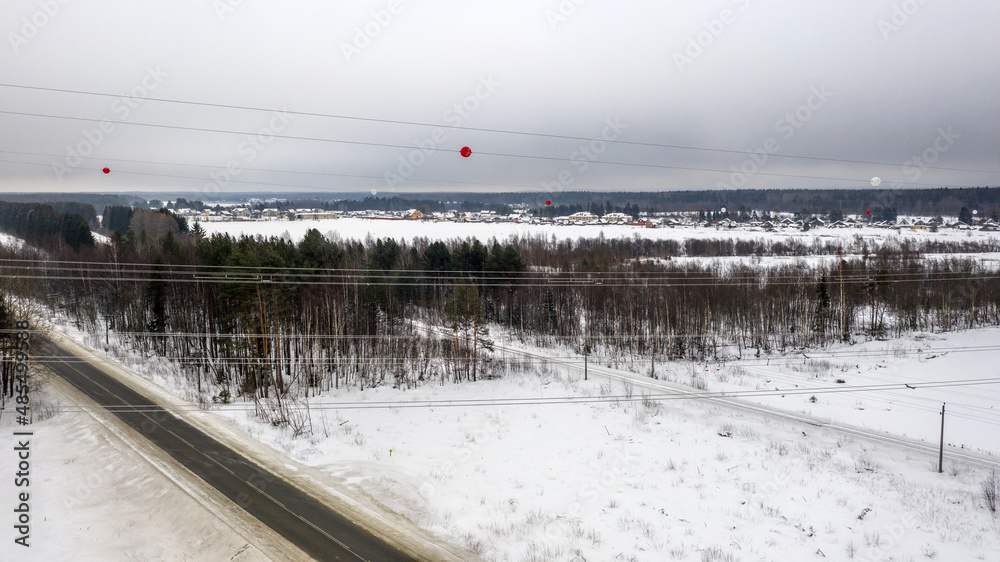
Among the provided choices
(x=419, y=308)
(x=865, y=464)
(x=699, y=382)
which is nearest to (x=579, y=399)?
(x=699, y=382)

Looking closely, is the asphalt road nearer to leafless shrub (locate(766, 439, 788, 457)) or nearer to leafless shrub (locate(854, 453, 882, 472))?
leafless shrub (locate(766, 439, 788, 457))

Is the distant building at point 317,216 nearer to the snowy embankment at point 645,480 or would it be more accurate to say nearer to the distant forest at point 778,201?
the distant forest at point 778,201

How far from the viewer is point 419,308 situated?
209 feet

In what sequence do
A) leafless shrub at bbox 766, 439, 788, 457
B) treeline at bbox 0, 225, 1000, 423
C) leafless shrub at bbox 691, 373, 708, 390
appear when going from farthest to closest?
treeline at bbox 0, 225, 1000, 423 < leafless shrub at bbox 691, 373, 708, 390 < leafless shrub at bbox 766, 439, 788, 457

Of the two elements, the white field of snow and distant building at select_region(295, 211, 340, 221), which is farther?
distant building at select_region(295, 211, 340, 221)

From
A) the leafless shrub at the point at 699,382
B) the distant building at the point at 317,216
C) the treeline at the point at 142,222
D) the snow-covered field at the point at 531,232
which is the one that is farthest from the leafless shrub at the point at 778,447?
the distant building at the point at 317,216

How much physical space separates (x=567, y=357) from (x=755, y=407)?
1994 cm

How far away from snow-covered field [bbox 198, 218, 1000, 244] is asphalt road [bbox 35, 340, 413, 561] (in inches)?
3144

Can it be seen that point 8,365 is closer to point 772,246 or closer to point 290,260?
point 290,260

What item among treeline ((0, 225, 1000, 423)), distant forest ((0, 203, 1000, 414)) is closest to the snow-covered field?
distant forest ((0, 203, 1000, 414))

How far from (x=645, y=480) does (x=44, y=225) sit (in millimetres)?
98262

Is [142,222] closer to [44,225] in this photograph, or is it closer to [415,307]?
[44,225]

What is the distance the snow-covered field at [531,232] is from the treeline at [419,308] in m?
40.7

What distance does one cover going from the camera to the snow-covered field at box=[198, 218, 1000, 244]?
11144cm
